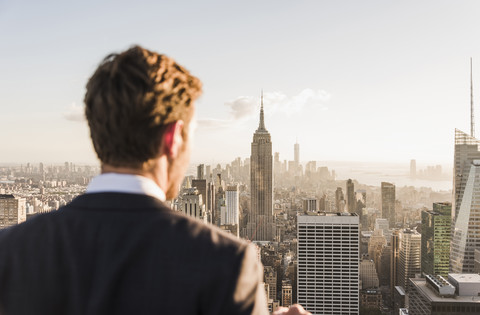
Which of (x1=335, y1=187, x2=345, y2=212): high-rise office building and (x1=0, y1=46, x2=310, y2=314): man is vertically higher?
(x1=0, y1=46, x2=310, y2=314): man

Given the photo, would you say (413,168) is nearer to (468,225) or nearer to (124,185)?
(468,225)

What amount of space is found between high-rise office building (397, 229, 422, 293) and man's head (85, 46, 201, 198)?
52.0 feet

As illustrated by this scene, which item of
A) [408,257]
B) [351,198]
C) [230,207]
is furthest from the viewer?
[351,198]

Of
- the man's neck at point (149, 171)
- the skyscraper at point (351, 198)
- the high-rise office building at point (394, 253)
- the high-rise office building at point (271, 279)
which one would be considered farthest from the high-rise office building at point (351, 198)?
the man's neck at point (149, 171)

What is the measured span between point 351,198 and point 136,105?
20.5 m

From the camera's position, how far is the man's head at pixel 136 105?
40 centimetres

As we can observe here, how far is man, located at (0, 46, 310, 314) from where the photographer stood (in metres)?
0.37

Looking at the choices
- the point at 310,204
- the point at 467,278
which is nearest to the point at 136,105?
the point at 467,278

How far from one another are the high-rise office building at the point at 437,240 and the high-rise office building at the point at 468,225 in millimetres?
571

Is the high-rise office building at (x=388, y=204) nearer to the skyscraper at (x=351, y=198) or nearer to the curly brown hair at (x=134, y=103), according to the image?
the skyscraper at (x=351, y=198)

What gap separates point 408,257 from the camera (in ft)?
49.4

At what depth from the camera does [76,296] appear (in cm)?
38

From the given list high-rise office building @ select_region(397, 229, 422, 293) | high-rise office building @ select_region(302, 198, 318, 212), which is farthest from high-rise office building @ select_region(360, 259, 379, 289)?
high-rise office building @ select_region(302, 198, 318, 212)

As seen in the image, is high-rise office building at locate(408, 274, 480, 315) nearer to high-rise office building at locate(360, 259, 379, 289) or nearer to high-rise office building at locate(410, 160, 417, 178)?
high-rise office building at locate(360, 259, 379, 289)
